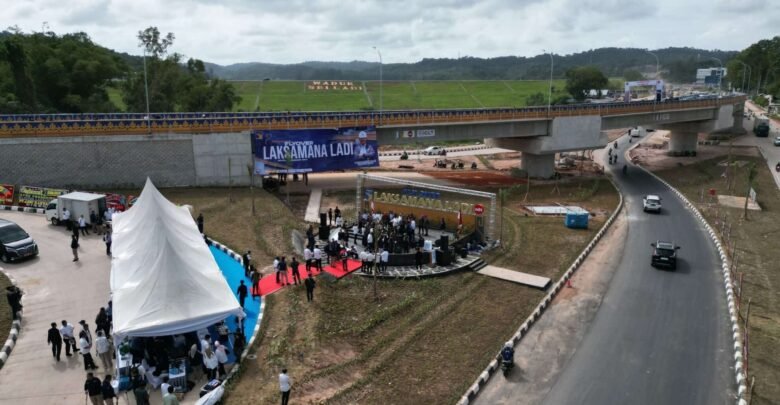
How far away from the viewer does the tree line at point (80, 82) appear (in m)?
64.6

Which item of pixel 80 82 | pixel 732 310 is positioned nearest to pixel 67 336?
pixel 732 310

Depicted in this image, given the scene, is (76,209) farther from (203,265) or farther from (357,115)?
(357,115)

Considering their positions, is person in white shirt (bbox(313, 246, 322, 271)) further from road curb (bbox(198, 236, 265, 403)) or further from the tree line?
the tree line

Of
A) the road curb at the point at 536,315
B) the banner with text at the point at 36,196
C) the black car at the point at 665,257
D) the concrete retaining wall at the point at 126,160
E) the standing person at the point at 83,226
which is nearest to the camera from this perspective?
the road curb at the point at 536,315

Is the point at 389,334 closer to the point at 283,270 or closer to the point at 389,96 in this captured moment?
the point at 283,270

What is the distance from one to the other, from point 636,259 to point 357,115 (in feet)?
93.1

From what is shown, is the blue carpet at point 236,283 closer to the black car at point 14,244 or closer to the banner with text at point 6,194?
the black car at point 14,244

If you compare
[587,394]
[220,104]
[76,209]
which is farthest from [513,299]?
[220,104]

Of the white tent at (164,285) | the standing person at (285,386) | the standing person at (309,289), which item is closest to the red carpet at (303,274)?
the standing person at (309,289)

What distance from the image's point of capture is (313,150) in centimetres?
4725

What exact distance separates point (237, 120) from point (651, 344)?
3720cm

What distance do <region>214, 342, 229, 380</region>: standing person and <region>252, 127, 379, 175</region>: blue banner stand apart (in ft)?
94.1

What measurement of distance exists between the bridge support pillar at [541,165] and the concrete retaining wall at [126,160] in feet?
102

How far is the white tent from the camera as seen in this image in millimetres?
17406
